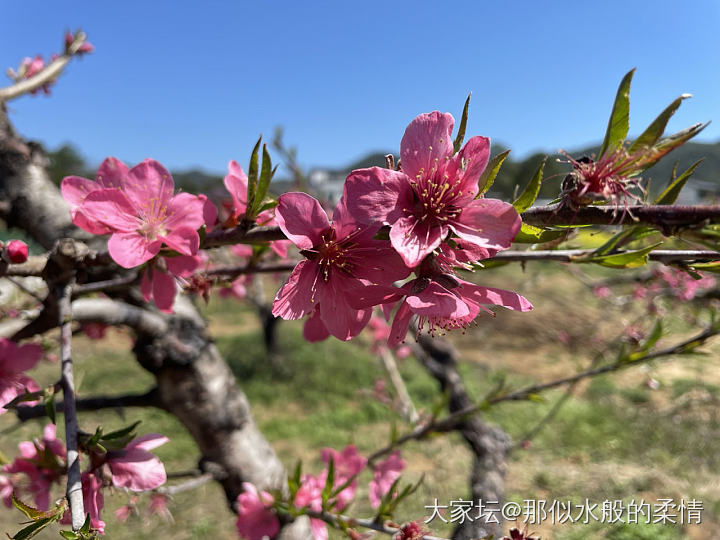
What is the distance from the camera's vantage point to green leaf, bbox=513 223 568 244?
523mm

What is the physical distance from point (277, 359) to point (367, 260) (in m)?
6.49

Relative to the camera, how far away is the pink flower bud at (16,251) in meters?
0.65

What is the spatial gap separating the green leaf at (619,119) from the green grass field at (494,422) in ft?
2.76

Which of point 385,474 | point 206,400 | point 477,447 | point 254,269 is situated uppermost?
point 254,269

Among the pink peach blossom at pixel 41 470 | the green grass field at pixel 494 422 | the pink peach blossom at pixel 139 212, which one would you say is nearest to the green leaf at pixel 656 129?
the pink peach blossom at pixel 139 212

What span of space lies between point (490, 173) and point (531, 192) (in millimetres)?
55

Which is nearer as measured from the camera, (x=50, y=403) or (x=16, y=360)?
(x=50, y=403)

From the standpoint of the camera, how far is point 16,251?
0.65m

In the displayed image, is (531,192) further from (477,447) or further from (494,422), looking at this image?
(494,422)

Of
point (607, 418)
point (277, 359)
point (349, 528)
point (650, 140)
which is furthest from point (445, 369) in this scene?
point (277, 359)

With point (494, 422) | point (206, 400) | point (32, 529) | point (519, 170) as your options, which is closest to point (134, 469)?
point (32, 529)

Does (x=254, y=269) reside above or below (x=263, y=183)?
below

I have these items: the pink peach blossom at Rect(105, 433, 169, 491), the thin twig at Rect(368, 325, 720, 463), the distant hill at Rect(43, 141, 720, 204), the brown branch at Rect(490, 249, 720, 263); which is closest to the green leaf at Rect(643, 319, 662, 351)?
the thin twig at Rect(368, 325, 720, 463)

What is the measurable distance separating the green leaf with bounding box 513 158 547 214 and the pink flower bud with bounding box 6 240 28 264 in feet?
2.30
